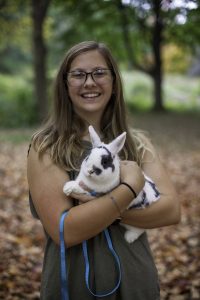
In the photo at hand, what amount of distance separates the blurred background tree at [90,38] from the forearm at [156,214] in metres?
1.21

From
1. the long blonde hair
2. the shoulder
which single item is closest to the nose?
the long blonde hair

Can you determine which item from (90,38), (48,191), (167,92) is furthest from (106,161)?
(167,92)

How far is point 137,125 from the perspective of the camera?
17.9 meters

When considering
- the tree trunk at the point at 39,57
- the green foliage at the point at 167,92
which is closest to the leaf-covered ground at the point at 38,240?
the tree trunk at the point at 39,57

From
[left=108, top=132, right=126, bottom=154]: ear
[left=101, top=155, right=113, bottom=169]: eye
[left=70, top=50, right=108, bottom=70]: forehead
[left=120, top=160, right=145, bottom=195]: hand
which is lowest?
[left=120, top=160, right=145, bottom=195]: hand

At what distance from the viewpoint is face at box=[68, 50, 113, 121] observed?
8.00ft

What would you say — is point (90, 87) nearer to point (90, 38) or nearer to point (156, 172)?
point (156, 172)

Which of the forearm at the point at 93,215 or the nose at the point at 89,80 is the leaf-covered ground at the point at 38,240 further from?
the nose at the point at 89,80

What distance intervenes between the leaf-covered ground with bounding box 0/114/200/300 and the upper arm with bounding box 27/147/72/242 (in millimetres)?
2180

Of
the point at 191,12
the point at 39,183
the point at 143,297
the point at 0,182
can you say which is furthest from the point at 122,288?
the point at 0,182

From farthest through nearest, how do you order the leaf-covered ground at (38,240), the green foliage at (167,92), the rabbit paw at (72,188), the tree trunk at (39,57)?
the green foliage at (167,92) → the tree trunk at (39,57) → the leaf-covered ground at (38,240) → the rabbit paw at (72,188)

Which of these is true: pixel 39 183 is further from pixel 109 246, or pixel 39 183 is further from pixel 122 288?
pixel 122 288

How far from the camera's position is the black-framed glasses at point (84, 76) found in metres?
2.43

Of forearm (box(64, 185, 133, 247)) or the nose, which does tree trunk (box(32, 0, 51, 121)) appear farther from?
forearm (box(64, 185, 133, 247))
